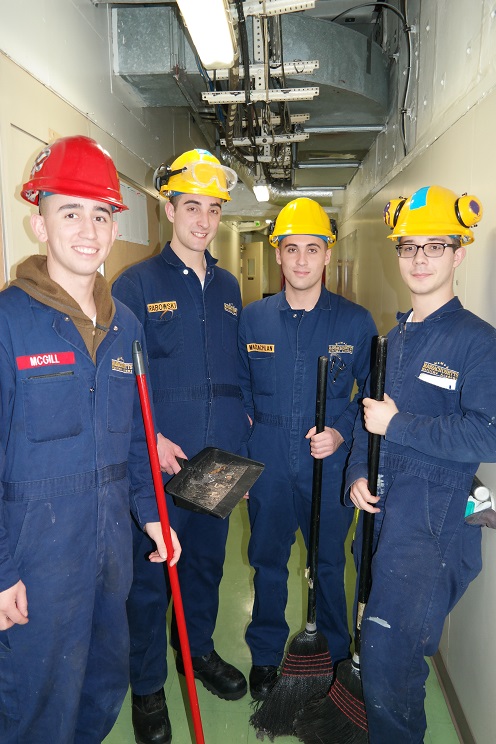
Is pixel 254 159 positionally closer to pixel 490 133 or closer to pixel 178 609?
pixel 490 133

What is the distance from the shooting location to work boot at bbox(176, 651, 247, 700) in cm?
198

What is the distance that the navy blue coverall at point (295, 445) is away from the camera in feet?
6.17

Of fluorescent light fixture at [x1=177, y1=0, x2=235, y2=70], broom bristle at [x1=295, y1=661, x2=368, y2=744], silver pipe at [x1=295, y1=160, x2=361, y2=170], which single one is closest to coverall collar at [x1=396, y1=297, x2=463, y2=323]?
broom bristle at [x1=295, y1=661, x2=368, y2=744]

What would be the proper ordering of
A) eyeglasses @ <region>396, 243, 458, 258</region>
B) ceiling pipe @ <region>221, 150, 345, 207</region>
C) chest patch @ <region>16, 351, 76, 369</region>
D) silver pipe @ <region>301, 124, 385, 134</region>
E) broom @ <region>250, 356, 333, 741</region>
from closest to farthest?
chest patch @ <region>16, 351, 76, 369</region> → eyeglasses @ <region>396, 243, 458, 258</region> → broom @ <region>250, 356, 333, 741</region> → silver pipe @ <region>301, 124, 385, 134</region> → ceiling pipe @ <region>221, 150, 345, 207</region>

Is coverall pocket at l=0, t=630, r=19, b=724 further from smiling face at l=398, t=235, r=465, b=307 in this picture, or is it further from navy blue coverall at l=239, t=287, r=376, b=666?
smiling face at l=398, t=235, r=465, b=307

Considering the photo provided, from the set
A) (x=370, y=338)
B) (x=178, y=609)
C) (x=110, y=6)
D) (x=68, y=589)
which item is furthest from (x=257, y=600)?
(x=110, y=6)

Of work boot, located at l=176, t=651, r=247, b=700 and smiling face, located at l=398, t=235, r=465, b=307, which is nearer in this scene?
smiling face, located at l=398, t=235, r=465, b=307

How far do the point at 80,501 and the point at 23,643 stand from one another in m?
0.35

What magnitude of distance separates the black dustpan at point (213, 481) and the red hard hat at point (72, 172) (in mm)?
926

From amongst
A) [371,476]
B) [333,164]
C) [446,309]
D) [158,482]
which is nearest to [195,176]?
[446,309]

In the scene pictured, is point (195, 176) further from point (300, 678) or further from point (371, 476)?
point (300, 678)

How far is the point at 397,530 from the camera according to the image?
1.40m

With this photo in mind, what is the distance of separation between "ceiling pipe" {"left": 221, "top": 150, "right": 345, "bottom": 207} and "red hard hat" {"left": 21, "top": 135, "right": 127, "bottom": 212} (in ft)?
14.2

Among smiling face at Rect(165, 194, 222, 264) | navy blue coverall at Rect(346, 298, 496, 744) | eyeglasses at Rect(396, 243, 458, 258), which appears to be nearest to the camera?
navy blue coverall at Rect(346, 298, 496, 744)
